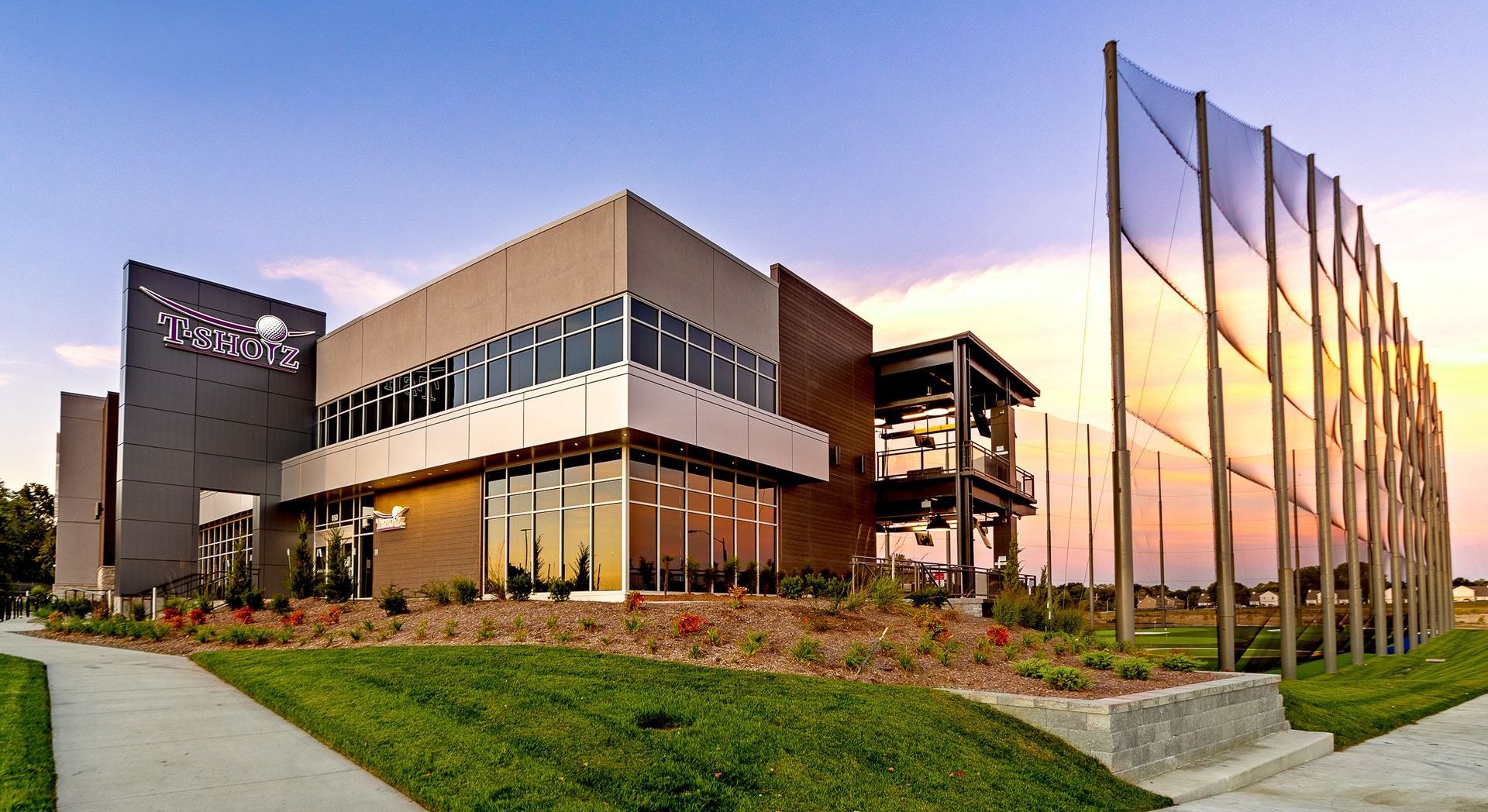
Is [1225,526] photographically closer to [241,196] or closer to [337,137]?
[337,137]

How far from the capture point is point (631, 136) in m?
21.1

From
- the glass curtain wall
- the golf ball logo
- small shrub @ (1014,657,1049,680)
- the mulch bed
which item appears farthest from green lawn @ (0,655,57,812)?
the golf ball logo

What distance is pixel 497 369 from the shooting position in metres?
25.4

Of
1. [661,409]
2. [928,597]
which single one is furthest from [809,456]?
[928,597]

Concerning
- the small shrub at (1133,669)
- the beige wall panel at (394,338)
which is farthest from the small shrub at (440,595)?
the small shrub at (1133,669)

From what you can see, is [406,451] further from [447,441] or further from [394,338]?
[394,338]

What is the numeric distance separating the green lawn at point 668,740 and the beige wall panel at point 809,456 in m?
15.8

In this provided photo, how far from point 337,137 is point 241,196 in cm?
264

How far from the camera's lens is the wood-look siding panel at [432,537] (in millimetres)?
25984

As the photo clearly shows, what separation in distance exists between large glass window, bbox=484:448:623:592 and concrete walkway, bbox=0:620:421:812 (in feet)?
34.0

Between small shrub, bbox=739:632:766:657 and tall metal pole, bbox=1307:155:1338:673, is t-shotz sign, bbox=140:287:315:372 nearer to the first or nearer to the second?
small shrub, bbox=739:632:766:657

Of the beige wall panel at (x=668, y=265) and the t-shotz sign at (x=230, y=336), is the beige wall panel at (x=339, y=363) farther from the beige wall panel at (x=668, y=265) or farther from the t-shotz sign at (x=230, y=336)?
the beige wall panel at (x=668, y=265)

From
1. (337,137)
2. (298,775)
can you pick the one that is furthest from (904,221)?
(298,775)

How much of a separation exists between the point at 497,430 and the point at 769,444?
7154mm
